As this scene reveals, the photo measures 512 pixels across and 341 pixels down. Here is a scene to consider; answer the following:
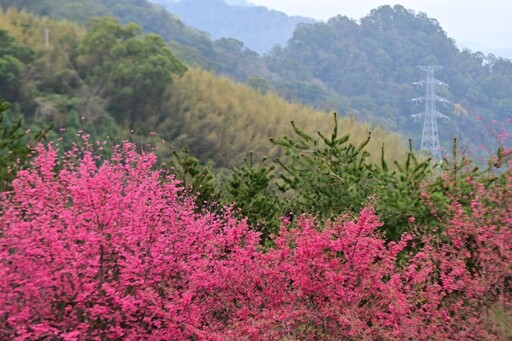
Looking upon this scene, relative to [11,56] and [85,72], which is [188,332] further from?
[85,72]

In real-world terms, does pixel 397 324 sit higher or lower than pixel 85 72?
higher

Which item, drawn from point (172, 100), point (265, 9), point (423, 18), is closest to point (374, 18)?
point (423, 18)

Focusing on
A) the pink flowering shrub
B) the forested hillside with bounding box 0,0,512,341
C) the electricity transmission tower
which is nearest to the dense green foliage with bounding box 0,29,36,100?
the forested hillside with bounding box 0,0,512,341

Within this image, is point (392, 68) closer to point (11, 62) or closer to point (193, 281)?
point (11, 62)

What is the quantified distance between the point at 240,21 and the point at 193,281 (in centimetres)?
17903

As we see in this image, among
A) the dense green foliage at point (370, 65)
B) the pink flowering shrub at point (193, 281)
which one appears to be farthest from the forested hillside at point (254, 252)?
the dense green foliage at point (370, 65)

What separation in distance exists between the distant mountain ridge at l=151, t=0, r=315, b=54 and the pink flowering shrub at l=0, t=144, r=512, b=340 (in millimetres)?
169283

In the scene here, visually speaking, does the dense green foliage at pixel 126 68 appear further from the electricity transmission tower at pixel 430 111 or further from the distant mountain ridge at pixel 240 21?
the distant mountain ridge at pixel 240 21

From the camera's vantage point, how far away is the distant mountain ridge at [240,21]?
173 metres

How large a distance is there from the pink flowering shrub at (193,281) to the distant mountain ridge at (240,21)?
169283mm

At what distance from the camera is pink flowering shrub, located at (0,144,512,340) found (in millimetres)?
4090

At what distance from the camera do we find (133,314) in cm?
440

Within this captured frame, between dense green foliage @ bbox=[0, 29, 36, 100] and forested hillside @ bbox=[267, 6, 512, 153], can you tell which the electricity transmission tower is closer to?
forested hillside @ bbox=[267, 6, 512, 153]

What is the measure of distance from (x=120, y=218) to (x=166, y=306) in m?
0.97
